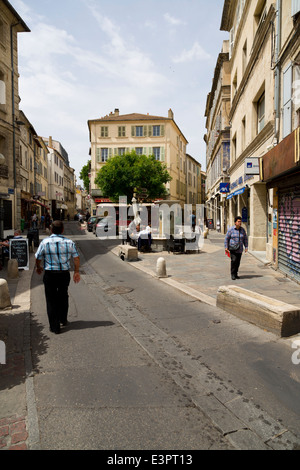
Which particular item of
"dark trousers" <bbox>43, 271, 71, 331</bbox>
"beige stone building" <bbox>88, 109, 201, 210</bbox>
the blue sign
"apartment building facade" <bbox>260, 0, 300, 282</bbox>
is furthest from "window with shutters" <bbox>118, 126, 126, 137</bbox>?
"dark trousers" <bbox>43, 271, 71, 331</bbox>

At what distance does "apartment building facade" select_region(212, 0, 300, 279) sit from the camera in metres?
8.43

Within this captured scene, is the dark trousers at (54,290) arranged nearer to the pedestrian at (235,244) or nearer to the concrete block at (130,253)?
the pedestrian at (235,244)

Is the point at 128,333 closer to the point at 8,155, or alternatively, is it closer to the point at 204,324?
the point at 204,324

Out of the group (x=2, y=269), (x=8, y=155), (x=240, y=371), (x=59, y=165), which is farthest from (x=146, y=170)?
(x=240, y=371)

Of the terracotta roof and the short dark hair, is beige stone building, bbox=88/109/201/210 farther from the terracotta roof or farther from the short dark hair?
the short dark hair

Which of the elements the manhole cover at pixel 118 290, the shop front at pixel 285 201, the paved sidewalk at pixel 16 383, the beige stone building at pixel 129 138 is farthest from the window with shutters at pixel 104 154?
the paved sidewalk at pixel 16 383

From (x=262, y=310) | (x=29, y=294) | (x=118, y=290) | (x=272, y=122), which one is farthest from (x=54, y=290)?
(x=272, y=122)

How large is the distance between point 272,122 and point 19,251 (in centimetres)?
911

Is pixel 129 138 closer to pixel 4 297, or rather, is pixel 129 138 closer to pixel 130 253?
pixel 130 253

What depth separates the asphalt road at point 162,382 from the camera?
269cm

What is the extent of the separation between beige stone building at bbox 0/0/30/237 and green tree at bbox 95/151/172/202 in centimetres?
1512

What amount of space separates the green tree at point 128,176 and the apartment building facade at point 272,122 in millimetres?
19014

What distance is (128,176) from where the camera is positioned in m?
35.2
